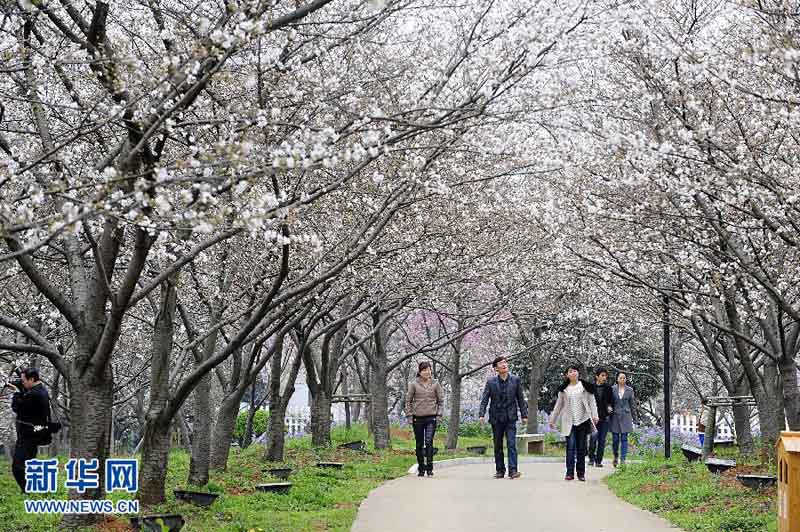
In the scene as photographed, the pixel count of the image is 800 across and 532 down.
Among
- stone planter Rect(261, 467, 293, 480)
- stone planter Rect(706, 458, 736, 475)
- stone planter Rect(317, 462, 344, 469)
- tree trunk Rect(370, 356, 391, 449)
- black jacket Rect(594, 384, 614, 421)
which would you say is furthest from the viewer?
tree trunk Rect(370, 356, 391, 449)

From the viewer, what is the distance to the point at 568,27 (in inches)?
388

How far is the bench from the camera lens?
25.8m

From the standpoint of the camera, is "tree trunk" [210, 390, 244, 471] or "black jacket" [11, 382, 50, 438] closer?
"black jacket" [11, 382, 50, 438]

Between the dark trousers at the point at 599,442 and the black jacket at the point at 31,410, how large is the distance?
9.76 meters

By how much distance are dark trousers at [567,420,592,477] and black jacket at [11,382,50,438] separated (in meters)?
7.69

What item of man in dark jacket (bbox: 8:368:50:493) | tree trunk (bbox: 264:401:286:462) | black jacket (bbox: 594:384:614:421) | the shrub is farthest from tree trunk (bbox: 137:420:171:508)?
the shrub

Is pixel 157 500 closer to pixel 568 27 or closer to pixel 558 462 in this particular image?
pixel 568 27

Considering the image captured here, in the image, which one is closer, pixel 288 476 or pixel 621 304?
pixel 288 476

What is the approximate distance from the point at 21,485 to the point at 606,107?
898 cm

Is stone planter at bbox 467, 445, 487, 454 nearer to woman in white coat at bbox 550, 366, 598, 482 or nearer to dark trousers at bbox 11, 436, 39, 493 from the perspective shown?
woman in white coat at bbox 550, 366, 598, 482

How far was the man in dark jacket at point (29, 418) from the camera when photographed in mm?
13109

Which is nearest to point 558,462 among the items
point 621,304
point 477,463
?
point 477,463

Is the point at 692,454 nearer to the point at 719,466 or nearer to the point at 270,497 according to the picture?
the point at 719,466

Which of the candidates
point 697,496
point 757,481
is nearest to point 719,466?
point 697,496
